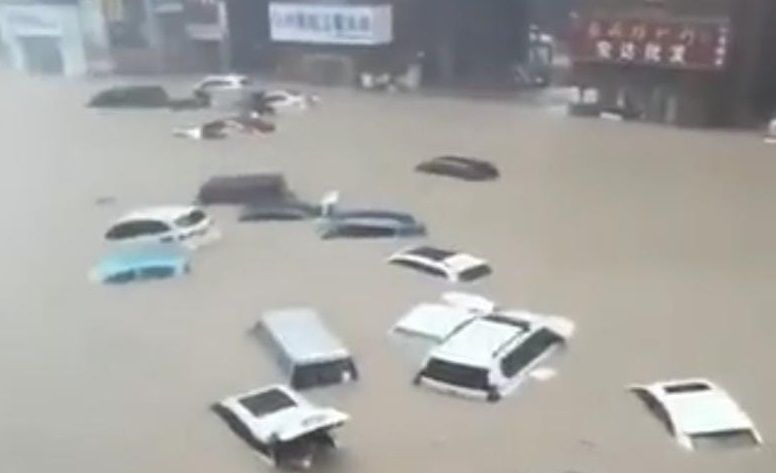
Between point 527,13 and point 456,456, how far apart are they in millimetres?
1803

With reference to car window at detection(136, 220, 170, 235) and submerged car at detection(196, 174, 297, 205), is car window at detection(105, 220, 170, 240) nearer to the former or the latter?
car window at detection(136, 220, 170, 235)

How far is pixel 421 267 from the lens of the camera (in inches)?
58.2

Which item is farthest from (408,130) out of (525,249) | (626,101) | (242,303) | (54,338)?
(54,338)

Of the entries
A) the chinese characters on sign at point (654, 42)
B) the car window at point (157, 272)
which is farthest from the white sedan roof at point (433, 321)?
the chinese characters on sign at point (654, 42)

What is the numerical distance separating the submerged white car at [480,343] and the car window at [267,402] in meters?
0.16

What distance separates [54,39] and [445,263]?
1918 mm

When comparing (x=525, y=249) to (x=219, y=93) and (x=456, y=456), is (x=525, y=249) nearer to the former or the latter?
(x=456, y=456)

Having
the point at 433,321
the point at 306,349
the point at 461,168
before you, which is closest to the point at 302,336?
the point at 306,349

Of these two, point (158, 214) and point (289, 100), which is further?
point (289, 100)

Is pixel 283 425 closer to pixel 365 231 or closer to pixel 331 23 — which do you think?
pixel 365 231

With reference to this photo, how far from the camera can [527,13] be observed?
265cm

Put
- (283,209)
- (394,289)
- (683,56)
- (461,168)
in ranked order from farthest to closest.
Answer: (683,56) → (461,168) → (283,209) → (394,289)

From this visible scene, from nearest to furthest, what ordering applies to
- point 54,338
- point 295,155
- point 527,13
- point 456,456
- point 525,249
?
point 456,456
point 54,338
point 525,249
point 295,155
point 527,13

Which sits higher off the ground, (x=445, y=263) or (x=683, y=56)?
(x=683, y=56)
